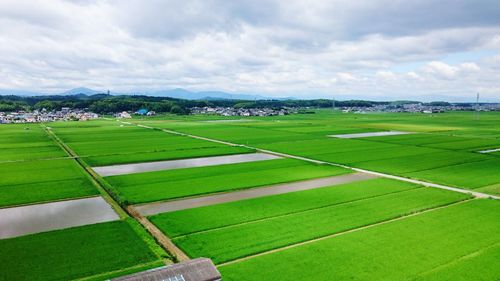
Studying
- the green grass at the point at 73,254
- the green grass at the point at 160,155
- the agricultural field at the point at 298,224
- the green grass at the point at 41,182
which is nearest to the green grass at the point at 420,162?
the agricultural field at the point at 298,224

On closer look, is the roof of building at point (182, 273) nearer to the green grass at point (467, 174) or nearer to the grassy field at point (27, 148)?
the green grass at point (467, 174)

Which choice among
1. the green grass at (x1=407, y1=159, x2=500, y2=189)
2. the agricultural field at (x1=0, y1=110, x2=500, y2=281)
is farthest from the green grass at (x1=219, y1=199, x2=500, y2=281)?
the green grass at (x1=407, y1=159, x2=500, y2=189)

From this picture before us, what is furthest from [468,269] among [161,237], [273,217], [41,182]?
[41,182]

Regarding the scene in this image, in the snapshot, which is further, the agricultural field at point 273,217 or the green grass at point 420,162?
the green grass at point 420,162

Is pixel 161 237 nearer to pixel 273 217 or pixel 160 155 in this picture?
pixel 273 217

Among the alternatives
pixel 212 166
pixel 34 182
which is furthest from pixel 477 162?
pixel 34 182

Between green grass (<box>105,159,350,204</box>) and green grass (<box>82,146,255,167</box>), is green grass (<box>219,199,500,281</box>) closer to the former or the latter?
green grass (<box>105,159,350,204</box>)
